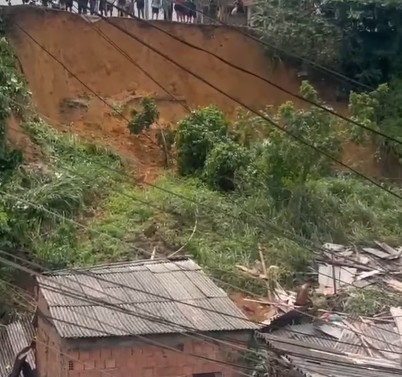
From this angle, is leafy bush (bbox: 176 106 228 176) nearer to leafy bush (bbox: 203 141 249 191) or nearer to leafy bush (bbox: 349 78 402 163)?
leafy bush (bbox: 203 141 249 191)

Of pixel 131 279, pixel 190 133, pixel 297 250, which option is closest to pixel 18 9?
pixel 190 133

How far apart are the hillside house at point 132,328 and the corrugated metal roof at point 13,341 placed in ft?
1.29

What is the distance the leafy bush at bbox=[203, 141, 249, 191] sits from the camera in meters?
18.5

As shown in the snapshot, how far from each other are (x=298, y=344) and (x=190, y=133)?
25.9 ft

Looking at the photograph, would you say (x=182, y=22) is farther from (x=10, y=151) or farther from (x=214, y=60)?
(x=10, y=151)

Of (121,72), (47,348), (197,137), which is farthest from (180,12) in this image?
(47,348)

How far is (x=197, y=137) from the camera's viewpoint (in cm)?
1931

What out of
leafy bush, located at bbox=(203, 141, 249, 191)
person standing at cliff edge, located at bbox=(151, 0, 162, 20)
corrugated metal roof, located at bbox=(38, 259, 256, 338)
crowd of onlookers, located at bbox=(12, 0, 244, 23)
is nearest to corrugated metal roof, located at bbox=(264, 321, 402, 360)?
corrugated metal roof, located at bbox=(38, 259, 256, 338)

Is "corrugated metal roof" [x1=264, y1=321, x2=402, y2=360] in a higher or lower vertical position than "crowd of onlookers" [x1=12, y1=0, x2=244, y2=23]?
lower

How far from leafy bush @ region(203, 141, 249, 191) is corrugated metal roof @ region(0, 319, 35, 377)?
18.8 feet

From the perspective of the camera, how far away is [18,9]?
21750 mm

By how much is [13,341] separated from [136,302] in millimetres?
2440

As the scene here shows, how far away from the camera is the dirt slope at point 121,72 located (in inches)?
851

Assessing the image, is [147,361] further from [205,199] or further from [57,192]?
[205,199]
